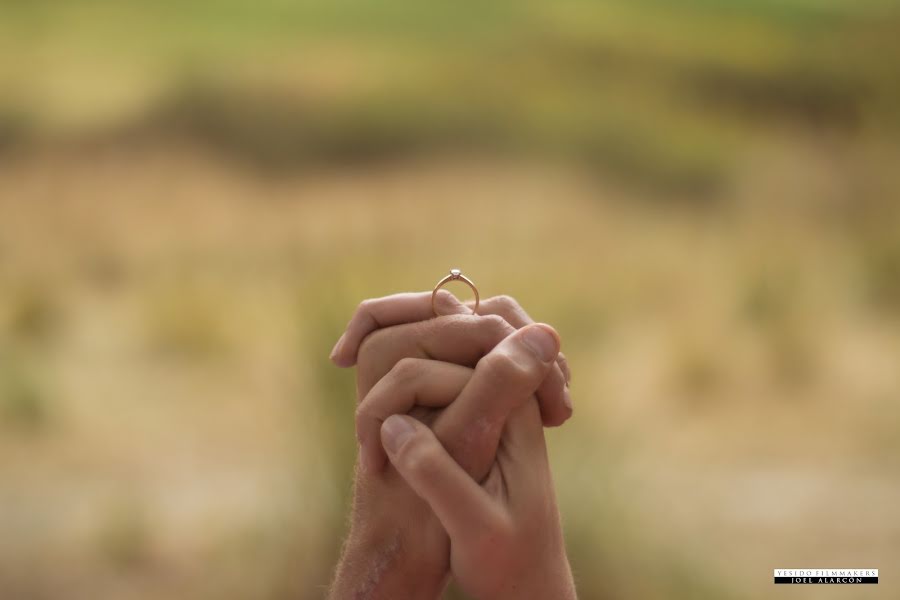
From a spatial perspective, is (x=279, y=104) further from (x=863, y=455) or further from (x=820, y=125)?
(x=863, y=455)

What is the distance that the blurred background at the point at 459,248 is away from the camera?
7.52 ft

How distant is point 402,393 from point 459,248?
1579 mm

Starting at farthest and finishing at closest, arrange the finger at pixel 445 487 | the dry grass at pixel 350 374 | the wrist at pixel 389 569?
the dry grass at pixel 350 374 → the wrist at pixel 389 569 → the finger at pixel 445 487

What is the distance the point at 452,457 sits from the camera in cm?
100

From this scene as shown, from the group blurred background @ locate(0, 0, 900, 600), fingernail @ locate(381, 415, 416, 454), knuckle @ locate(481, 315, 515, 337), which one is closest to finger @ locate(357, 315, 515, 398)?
knuckle @ locate(481, 315, 515, 337)

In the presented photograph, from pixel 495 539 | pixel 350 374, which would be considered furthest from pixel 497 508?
pixel 350 374

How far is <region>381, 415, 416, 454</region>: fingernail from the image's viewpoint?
97 centimetres

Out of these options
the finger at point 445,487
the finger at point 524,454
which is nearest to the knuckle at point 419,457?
the finger at point 445,487

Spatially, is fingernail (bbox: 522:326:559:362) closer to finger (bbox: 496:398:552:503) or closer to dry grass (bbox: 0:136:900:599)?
finger (bbox: 496:398:552:503)

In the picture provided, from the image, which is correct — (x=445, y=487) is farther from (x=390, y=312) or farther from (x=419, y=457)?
(x=390, y=312)

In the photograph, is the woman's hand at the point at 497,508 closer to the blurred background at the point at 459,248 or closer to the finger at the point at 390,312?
the finger at the point at 390,312

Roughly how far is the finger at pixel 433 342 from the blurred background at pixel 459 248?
1.14m

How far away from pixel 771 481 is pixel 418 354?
158 cm

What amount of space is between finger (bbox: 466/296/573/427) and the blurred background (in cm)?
112
